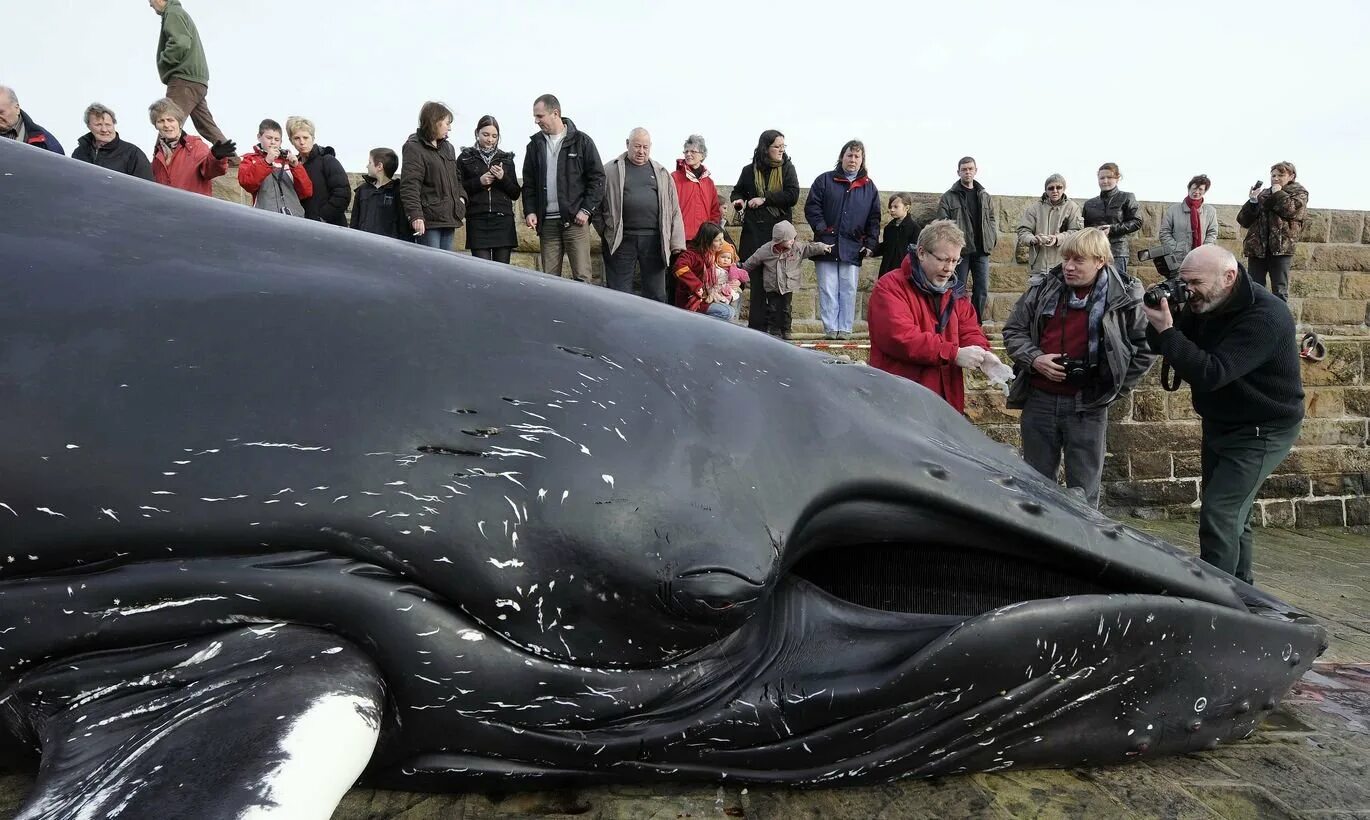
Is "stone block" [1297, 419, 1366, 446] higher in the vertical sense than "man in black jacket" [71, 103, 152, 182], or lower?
lower

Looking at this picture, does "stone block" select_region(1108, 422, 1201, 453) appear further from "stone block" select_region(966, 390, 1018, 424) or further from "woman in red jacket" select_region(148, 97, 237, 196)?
"woman in red jacket" select_region(148, 97, 237, 196)

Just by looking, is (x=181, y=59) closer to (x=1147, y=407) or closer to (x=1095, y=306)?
(x=1095, y=306)

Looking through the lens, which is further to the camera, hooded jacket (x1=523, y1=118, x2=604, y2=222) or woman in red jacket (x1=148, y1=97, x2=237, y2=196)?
hooded jacket (x1=523, y1=118, x2=604, y2=222)

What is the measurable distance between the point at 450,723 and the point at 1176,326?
5.38 meters

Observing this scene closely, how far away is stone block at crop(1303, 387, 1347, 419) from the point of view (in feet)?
34.9

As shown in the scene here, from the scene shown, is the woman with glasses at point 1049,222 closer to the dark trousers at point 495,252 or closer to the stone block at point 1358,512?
the stone block at point 1358,512

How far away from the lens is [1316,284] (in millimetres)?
17906

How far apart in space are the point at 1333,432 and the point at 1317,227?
359 inches

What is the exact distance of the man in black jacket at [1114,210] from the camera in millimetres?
13508

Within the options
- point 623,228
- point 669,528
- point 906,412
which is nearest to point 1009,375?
point 906,412

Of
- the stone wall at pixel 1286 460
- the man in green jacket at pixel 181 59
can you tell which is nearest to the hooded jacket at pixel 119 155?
the man in green jacket at pixel 181 59

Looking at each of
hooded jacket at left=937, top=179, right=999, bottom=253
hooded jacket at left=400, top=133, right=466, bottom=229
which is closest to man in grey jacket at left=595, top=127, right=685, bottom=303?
hooded jacket at left=400, top=133, right=466, bottom=229

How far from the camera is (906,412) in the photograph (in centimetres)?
321

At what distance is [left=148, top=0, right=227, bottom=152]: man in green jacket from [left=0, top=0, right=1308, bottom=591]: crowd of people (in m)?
0.02
